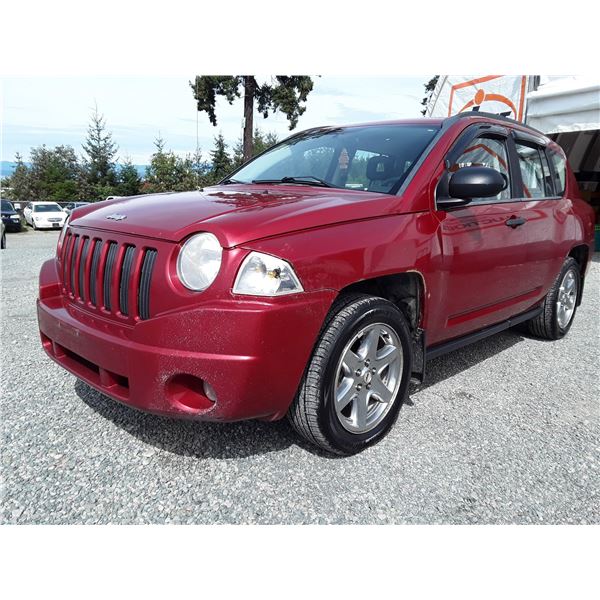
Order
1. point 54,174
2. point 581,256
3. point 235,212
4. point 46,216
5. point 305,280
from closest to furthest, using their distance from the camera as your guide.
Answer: point 305,280
point 235,212
point 581,256
point 46,216
point 54,174

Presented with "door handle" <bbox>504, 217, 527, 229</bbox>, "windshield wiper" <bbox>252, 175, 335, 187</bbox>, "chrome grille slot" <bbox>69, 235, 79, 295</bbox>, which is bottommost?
"chrome grille slot" <bbox>69, 235, 79, 295</bbox>

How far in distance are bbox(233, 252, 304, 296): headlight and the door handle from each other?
1999 mm

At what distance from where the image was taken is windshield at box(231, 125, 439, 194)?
9.57 ft

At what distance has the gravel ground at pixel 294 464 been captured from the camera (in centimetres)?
212

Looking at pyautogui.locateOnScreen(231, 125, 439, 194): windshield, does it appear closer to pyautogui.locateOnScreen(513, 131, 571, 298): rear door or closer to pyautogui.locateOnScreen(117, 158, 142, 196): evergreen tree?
pyautogui.locateOnScreen(513, 131, 571, 298): rear door

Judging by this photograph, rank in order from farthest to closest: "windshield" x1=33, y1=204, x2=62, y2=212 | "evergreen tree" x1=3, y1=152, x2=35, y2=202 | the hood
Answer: "evergreen tree" x1=3, y1=152, x2=35, y2=202 → "windshield" x1=33, y1=204, x2=62, y2=212 → the hood

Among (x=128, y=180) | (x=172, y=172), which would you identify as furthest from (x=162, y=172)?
(x=128, y=180)

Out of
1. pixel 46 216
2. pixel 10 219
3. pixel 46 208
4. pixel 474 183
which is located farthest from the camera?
pixel 46 208

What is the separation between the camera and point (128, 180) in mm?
37375

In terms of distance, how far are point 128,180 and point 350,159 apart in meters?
37.5

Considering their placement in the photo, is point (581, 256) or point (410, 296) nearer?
point (410, 296)

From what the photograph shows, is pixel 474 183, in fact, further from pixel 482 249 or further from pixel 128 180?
pixel 128 180

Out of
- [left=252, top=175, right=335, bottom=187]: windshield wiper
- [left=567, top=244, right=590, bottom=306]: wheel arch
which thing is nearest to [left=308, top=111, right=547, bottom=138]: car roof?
[left=252, top=175, right=335, bottom=187]: windshield wiper

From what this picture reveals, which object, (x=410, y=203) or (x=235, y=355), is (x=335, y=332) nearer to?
(x=235, y=355)
